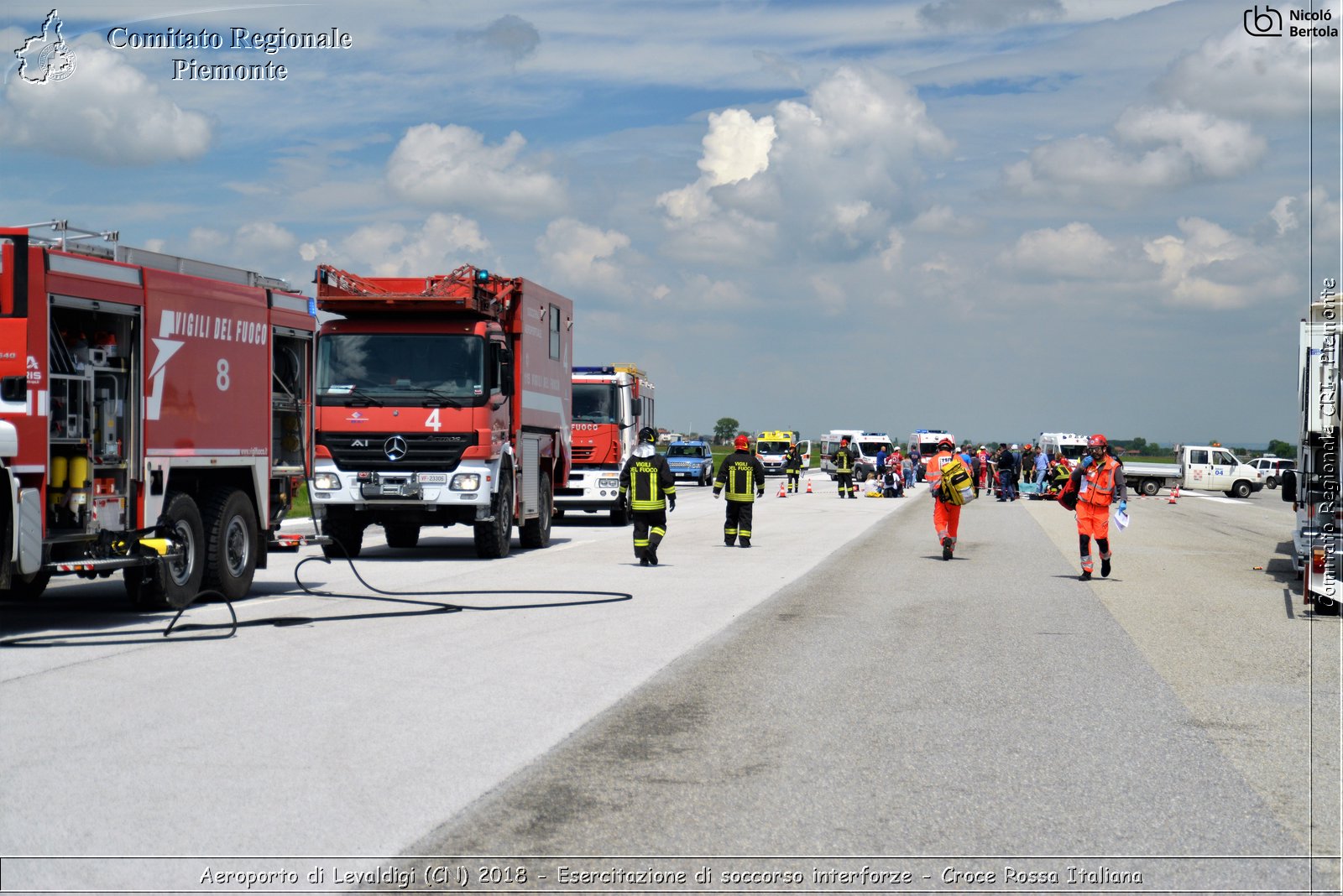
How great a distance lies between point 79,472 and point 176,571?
152 cm

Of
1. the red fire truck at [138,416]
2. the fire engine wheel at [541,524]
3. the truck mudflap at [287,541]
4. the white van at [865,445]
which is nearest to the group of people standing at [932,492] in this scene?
the fire engine wheel at [541,524]

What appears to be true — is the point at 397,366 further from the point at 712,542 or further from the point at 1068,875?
the point at 1068,875

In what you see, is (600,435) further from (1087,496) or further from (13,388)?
(13,388)

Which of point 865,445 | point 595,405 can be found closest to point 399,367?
point 595,405

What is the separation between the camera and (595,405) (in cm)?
2853

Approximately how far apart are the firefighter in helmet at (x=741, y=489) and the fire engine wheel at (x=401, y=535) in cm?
466

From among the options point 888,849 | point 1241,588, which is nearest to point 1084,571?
point 1241,588

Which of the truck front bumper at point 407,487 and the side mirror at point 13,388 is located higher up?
the side mirror at point 13,388

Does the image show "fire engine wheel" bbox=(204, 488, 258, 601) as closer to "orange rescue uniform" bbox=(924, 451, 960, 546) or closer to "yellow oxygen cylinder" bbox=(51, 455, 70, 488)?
"yellow oxygen cylinder" bbox=(51, 455, 70, 488)

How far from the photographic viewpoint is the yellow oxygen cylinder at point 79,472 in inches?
429

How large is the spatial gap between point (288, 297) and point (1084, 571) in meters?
9.58

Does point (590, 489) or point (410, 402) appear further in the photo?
point (590, 489)

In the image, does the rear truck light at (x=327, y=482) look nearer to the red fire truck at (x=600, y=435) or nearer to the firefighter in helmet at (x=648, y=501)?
the firefighter in helmet at (x=648, y=501)

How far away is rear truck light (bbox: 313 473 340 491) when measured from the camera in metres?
18.0
